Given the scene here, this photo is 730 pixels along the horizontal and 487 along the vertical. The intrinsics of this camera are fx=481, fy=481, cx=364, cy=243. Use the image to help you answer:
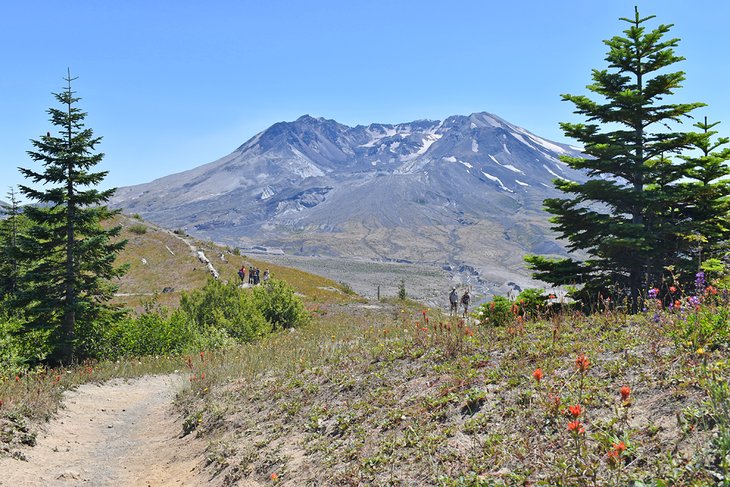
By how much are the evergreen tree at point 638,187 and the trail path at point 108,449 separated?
11860 mm

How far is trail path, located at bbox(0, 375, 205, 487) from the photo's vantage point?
22.9 ft

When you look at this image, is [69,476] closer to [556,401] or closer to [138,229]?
[556,401]

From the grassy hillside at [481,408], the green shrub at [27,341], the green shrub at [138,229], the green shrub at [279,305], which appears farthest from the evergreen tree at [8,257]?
the green shrub at [138,229]

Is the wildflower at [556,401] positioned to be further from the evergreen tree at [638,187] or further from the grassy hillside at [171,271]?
the grassy hillside at [171,271]

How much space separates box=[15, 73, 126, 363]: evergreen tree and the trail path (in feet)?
18.0

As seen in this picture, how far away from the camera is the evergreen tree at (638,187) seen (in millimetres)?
14484

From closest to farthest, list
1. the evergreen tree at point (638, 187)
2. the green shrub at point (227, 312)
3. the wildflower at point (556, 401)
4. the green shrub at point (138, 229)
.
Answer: the wildflower at point (556, 401), the evergreen tree at point (638, 187), the green shrub at point (227, 312), the green shrub at point (138, 229)

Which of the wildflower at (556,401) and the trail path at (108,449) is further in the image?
the trail path at (108,449)

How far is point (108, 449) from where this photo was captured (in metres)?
8.60

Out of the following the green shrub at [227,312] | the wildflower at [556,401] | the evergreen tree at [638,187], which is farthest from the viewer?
the green shrub at [227,312]

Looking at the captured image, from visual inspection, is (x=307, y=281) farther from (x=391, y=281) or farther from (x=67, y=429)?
(x=391, y=281)

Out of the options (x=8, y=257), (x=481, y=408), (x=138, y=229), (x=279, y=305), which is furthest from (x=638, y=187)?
(x=138, y=229)

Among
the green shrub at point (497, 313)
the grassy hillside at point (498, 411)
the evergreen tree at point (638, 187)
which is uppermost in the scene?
the evergreen tree at point (638, 187)

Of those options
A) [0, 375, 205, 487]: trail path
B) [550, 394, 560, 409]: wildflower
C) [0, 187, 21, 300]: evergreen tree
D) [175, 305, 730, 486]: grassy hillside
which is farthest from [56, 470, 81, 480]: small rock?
[0, 187, 21, 300]: evergreen tree
